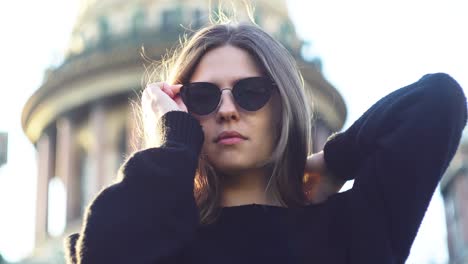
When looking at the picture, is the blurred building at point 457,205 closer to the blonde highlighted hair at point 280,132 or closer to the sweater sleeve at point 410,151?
the blonde highlighted hair at point 280,132

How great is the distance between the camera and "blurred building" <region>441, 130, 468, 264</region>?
48156mm

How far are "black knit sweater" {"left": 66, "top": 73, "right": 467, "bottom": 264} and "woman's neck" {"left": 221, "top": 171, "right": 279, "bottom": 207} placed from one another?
13 cm

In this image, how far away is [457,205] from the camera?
1976 inches

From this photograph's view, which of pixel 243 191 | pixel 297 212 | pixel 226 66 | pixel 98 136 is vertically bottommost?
pixel 297 212

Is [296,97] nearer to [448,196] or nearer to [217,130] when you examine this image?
[217,130]

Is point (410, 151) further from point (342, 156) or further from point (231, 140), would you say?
point (231, 140)

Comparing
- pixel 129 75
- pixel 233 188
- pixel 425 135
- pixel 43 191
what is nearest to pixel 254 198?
pixel 233 188

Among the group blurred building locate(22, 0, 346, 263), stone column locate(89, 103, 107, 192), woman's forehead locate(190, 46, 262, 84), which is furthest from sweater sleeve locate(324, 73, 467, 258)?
stone column locate(89, 103, 107, 192)

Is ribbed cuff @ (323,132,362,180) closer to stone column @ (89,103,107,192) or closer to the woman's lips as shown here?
the woman's lips

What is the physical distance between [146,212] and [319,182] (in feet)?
2.17

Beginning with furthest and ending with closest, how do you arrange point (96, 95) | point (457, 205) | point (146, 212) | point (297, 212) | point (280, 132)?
1. point (457, 205)
2. point (96, 95)
3. point (280, 132)
4. point (297, 212)
5. point (146, 212)

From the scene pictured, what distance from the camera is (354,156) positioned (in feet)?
11.2

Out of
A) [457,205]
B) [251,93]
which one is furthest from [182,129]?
[457,205]

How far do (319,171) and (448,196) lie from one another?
4845 cm
